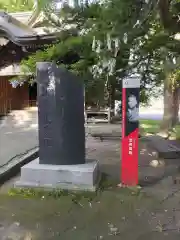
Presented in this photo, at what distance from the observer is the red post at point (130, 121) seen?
5117 mm

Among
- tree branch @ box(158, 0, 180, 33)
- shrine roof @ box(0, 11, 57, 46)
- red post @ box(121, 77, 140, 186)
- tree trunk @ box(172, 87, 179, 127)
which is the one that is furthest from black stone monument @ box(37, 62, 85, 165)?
tree trunk @ box(172, 87, 179, 127)

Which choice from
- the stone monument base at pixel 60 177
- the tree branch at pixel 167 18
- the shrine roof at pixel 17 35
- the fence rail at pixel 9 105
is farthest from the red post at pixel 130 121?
the fence rail at pixel 9 105

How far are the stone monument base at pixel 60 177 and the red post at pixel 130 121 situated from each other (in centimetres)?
66

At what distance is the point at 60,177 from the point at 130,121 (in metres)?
1.56

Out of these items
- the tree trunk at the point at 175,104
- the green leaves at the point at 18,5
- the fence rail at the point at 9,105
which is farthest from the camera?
the green leaves at the point at 18,5

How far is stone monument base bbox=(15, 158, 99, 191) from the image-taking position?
16.9 ft

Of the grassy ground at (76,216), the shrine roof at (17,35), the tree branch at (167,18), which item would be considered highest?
the shrine roof at (17,35)

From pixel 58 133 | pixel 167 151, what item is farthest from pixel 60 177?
pixel 167 151

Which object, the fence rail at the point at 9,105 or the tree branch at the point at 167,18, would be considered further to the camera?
the fence rail at the point at 9,105

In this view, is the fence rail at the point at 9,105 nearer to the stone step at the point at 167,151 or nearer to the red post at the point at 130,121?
the stone step at the point at 167,151

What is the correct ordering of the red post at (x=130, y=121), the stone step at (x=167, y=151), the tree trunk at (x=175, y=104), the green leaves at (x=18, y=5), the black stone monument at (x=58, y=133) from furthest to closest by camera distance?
the green leaves at (x=18, y=5), the tree trunk at (x=175, y=104), the stone step at (x=167, y=151), the black stone monument at (x=58, y=133), the red post at (x=130, y=121)

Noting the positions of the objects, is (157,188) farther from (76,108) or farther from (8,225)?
(8,225)

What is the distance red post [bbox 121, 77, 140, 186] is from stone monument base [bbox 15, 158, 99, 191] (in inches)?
25.8

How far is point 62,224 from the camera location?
3895mm
